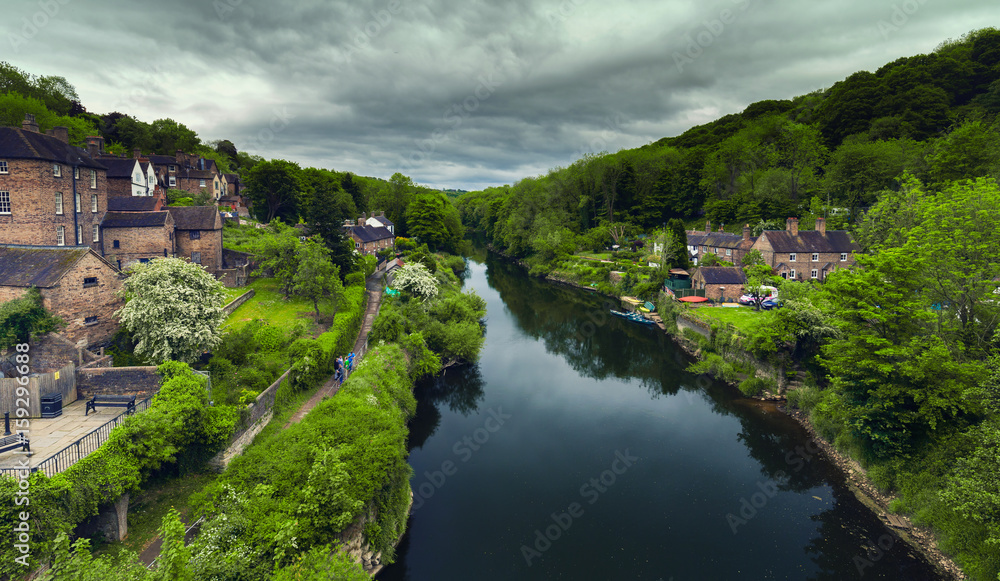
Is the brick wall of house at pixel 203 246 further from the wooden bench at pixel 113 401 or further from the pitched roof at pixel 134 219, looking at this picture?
the wooden bench at pixel 113 401

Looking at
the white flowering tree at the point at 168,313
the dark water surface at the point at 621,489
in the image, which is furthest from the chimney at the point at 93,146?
the dark water surface at the point at 621,489

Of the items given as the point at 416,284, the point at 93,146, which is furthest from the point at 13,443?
the point at 93,146

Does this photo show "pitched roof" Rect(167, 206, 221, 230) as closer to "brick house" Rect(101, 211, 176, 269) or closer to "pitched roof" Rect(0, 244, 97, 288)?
"brick house" Rect(101, 211, 176, 269)

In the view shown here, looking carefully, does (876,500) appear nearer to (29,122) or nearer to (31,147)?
(31,147)

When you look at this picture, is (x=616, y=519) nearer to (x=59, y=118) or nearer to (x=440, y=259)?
(x=440, y=259)

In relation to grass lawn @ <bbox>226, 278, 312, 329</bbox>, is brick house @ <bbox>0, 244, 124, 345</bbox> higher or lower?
higher

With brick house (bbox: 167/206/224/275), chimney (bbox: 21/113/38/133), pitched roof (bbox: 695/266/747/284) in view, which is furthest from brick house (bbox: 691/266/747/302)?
chimney (bbox: 21/113/38/133)

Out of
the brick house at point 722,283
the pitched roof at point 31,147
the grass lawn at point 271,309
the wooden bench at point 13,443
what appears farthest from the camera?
the brick house at point 722,283

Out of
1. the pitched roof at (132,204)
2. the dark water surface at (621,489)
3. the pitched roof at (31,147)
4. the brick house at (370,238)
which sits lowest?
the dark water surface at (621,489)
